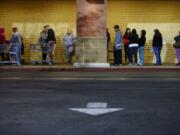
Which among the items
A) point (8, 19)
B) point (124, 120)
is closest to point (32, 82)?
point (124, 120)

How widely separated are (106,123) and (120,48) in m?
16.5

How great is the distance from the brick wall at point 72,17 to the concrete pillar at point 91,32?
2.50m

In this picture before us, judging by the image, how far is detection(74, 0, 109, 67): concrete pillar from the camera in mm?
26938

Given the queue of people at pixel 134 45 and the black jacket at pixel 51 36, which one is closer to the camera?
the queue of people at pixel 134 45

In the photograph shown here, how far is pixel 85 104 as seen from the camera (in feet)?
43.9

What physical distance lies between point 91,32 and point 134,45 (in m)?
1.89

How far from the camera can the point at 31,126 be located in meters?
10.7

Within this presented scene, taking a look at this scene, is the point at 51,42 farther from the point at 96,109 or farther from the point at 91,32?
the point at 96,109

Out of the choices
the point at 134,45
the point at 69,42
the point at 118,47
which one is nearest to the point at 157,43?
the point at 134,45

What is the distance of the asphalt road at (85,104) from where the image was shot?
10.5 meters

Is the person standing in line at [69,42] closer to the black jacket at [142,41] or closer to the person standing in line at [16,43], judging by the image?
the person standing in line at [16,43]

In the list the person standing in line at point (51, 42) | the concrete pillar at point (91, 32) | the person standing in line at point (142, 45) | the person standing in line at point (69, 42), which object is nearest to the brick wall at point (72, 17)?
the person standing in line at point (69, 42)

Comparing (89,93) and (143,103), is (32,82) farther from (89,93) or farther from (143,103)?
(143,103)

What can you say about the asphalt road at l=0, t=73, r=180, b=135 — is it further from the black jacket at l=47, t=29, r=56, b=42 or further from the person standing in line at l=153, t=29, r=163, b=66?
the black jacket at l=47, t=29, r=56, b=42
